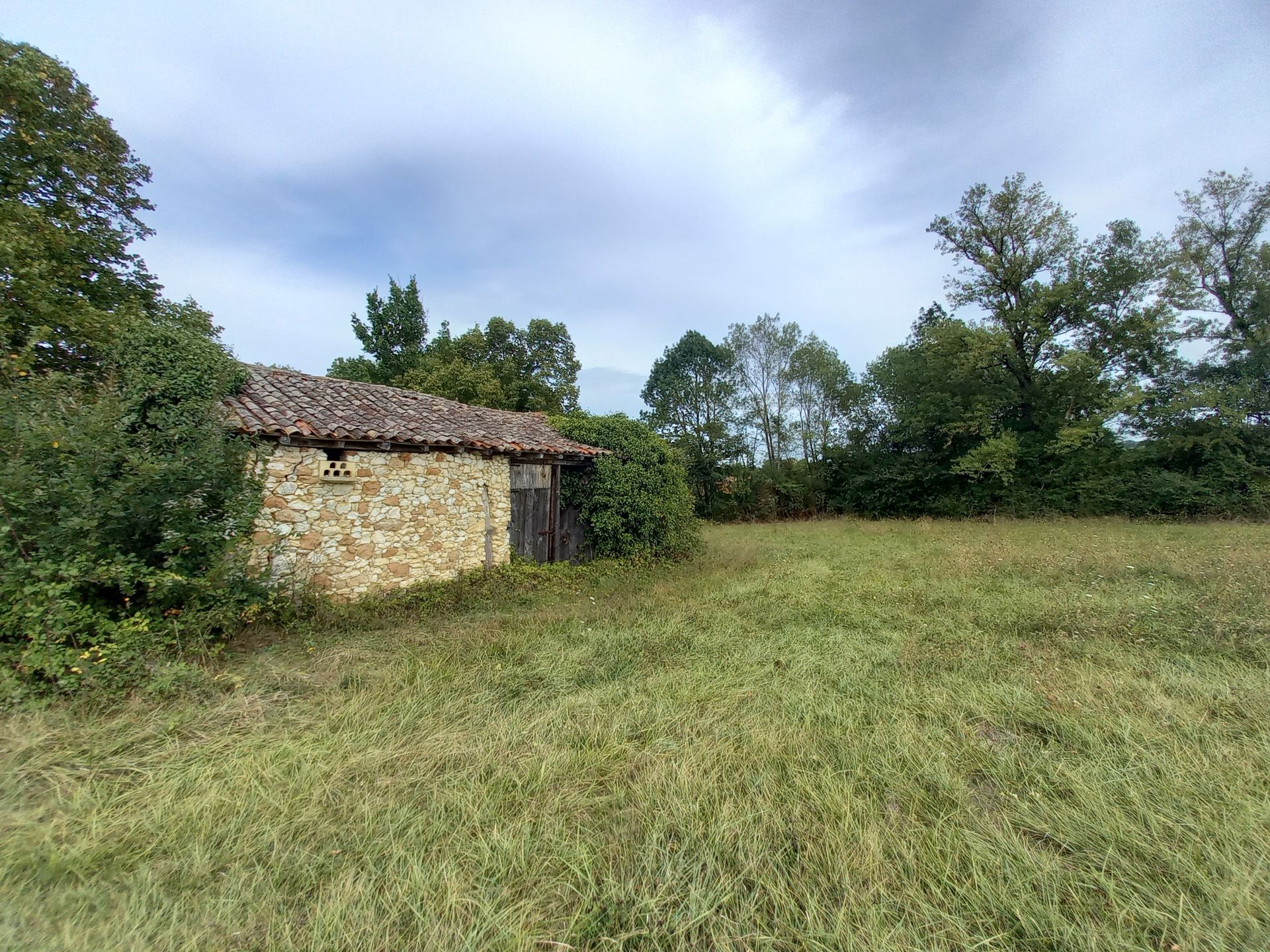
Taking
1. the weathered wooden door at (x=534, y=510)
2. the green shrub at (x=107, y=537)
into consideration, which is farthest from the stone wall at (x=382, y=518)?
the green shrub at (x=107, y=537)

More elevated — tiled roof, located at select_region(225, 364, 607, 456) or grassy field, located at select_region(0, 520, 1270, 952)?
tiled roof, located at select_region(225, 364, 607, 456)

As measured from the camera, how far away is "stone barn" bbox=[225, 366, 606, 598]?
6.63 m

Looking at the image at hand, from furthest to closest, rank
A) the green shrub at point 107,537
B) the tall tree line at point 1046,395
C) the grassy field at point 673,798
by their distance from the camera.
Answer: the tall tree line at point 1046,395 → the green shrub at point 107,537 → the grassy field at point 673,798

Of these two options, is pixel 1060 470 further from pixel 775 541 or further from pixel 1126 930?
pixel 1126 930

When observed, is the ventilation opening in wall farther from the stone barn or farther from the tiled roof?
the tiled roof

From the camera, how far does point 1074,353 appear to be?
17.7 metres

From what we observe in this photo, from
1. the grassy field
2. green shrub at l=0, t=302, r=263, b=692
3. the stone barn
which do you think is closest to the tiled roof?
the stone barn

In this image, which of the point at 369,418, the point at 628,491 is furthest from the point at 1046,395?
the point at 369,418

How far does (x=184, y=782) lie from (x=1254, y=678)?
7873 millimetres

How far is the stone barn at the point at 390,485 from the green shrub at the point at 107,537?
0.73 metres

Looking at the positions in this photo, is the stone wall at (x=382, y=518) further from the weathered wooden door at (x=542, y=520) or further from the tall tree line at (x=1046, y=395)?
the tall tree line at (x=1046, y=395)

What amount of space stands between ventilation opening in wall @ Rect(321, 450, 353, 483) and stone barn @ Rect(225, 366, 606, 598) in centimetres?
2

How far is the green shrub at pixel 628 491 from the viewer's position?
33.7 feet

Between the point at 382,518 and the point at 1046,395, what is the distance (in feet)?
83.6
